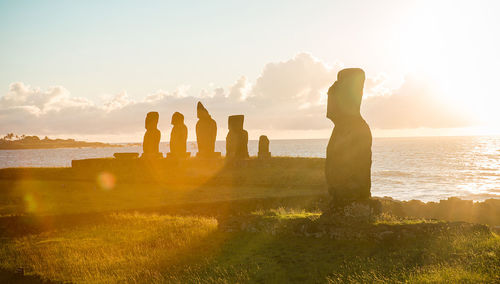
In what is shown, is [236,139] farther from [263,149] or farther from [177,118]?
[177,118]

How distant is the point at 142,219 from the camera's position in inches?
742

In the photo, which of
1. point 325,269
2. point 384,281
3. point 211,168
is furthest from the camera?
point 211,168

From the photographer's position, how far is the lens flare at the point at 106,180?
3075 cm

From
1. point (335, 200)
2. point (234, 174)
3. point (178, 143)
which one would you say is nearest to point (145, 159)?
point (178, 143)

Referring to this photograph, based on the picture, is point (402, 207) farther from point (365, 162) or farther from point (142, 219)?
point (142, 219)

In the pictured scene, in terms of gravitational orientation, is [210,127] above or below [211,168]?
above

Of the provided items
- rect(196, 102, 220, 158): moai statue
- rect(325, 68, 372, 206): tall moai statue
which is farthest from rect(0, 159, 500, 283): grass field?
rect(196, 102, 220, 158): moai statue

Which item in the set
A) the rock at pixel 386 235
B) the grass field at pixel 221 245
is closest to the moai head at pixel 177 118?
the grass field at pixel 221 245

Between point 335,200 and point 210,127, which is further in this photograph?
point 210,127

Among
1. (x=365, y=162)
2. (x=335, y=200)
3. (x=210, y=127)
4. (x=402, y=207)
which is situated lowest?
(x=402, y=207)

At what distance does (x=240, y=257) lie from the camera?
42.0ft

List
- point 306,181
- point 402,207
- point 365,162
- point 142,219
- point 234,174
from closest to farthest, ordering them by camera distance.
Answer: point 365,162 → point 142,219 → point 402,207 → point 306,181 → point 234,174

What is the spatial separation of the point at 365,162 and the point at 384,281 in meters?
7.89

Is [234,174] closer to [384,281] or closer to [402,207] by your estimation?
[402,207]
